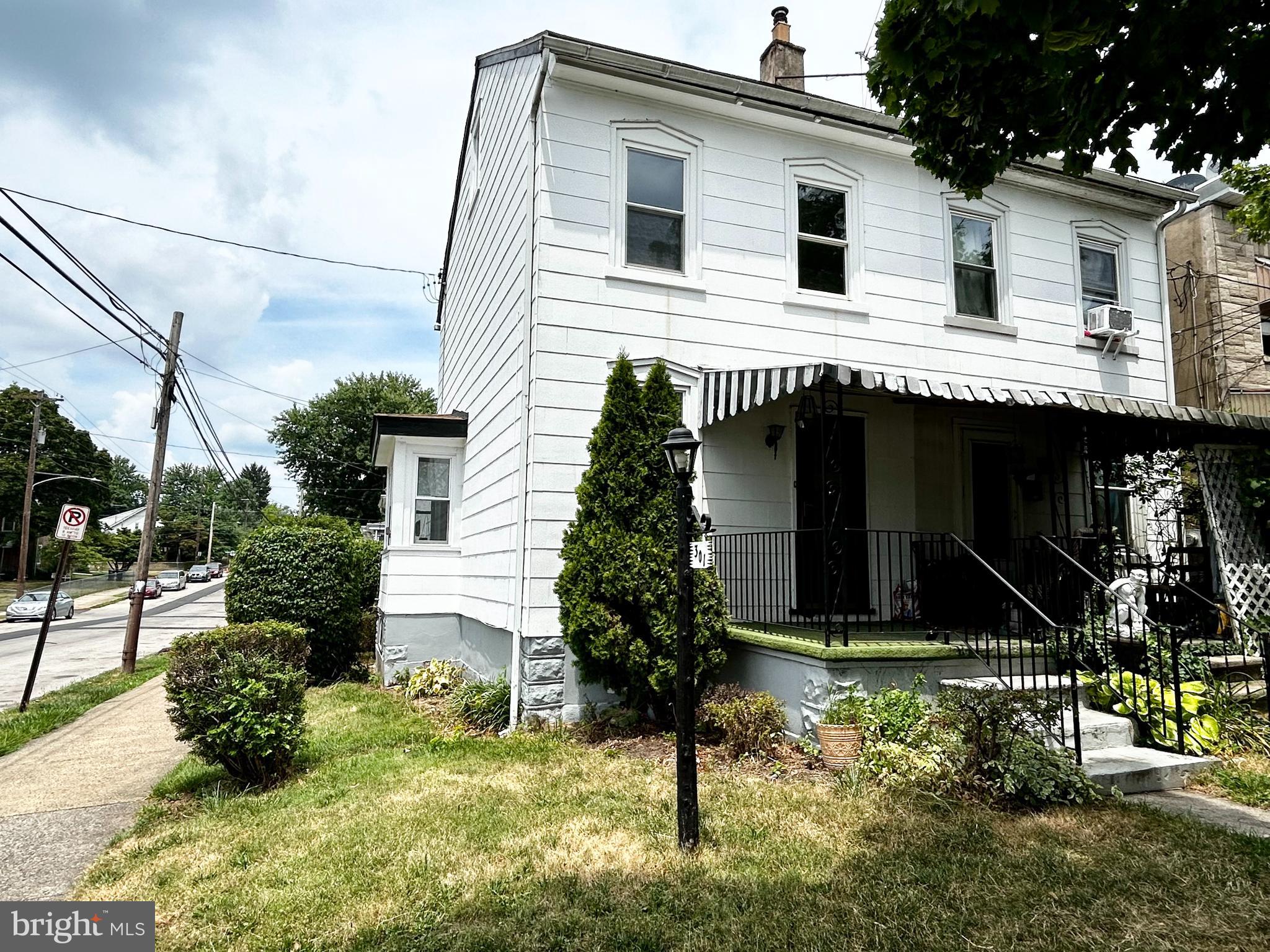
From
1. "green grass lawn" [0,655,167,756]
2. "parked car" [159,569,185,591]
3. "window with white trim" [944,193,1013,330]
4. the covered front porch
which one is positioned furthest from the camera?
"parked car" [159,569,185,591]

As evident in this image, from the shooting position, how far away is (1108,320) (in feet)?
35.3

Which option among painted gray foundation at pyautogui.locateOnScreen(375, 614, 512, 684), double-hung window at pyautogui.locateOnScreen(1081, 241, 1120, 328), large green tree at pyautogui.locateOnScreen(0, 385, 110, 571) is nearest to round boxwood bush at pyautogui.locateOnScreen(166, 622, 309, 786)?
painted gray foundation at pyautogui.locateOnScreen(375, 614, 512, 684)

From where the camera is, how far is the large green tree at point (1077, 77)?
354 cm

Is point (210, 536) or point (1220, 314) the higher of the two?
point (1220, 314)

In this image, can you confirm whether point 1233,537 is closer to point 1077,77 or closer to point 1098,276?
point 1098,276

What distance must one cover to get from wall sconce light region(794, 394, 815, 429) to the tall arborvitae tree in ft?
5.35

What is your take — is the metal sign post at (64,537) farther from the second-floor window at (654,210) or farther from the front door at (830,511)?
the front door at (830,511)

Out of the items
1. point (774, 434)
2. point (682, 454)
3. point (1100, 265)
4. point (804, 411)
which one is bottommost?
point (682, 454)

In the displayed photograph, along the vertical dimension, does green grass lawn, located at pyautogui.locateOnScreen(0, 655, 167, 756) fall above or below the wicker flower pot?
below

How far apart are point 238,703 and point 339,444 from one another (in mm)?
29441

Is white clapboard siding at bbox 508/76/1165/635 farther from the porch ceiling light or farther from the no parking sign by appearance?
the no parking sign

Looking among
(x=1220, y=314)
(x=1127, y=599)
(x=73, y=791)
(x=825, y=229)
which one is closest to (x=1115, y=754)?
(x=1127, y=599)

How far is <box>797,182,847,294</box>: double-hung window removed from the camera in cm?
952

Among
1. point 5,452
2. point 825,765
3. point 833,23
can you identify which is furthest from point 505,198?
point 5,452
